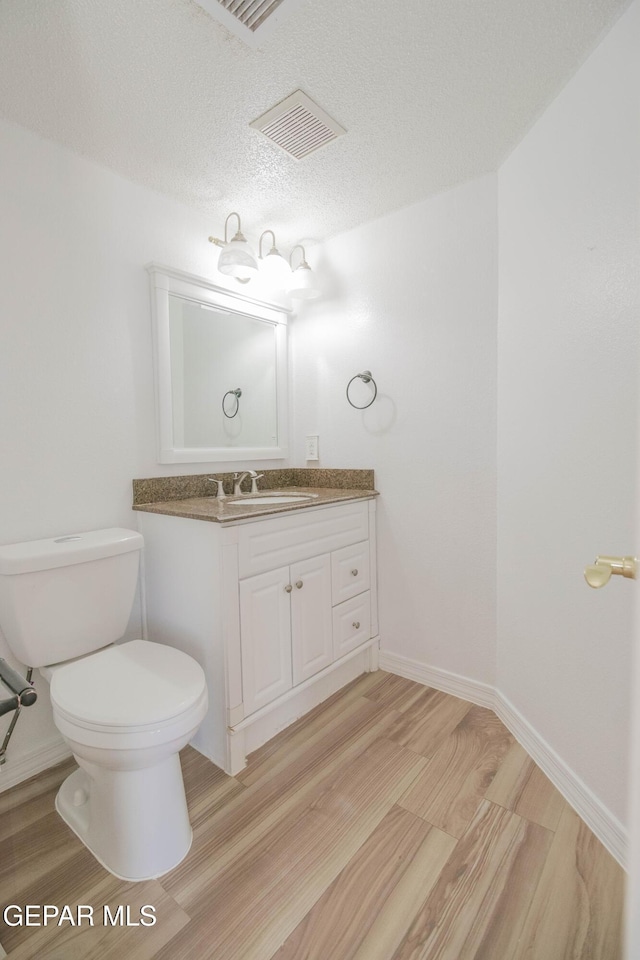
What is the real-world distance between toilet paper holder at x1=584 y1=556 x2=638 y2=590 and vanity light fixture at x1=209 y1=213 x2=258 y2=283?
1838mm

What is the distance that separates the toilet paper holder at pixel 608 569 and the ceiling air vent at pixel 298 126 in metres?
1.58

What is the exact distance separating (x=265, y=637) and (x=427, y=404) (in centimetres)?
120

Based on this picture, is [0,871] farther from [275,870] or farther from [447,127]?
[447,127]

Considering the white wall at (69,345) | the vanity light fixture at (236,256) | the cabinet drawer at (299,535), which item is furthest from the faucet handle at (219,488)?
the vanity light fixture at (236,256)

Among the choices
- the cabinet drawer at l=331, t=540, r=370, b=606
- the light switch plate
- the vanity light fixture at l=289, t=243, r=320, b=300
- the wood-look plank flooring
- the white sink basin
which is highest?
the vanity light fixture at l=289, t=243, r=320, b=300

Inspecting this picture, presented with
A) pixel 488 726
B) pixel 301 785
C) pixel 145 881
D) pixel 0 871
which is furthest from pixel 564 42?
pixel 0 871

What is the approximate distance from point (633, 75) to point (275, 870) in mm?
2212

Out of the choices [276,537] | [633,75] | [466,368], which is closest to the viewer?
[633,75]

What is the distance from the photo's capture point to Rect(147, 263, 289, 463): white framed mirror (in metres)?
1.81

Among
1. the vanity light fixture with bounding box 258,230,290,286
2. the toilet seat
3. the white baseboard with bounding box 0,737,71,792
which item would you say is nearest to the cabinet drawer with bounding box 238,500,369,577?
the toilet seat

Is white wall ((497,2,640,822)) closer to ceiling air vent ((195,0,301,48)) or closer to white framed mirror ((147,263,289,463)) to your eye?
ceiling air vent ((195,0,301,48))

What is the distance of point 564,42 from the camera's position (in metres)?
1.18

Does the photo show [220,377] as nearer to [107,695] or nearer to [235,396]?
[235,396]

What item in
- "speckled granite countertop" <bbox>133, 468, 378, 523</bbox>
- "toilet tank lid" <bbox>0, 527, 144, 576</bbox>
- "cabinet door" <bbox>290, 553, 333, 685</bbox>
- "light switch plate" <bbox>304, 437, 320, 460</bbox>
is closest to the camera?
"toilet tank lid" <bbox>0, 527, 144, 576</bbox>
